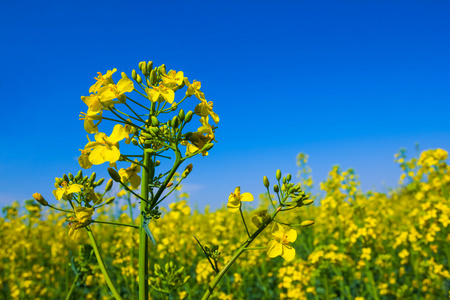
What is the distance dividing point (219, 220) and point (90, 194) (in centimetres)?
507

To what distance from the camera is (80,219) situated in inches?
55.4

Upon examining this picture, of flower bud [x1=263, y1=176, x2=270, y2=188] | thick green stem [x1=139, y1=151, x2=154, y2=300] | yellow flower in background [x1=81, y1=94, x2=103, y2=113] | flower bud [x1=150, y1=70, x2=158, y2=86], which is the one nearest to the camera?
thick green stem [x1=139, y1=151, x2=154, y2=300]

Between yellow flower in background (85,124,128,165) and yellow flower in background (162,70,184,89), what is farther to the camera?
yellow flower in background (162,70,184,89)

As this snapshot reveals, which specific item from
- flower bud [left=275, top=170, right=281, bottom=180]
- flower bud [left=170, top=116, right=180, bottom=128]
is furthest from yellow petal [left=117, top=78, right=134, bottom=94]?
flower bud [left=275, top=170, right=281, bottom=180]

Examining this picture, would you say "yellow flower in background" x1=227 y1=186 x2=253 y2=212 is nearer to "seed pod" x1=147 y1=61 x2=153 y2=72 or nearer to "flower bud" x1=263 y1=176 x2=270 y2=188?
"flower bud" x1=263 y1=176 x2=270 y2=188

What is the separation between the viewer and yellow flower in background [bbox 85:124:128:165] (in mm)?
1387

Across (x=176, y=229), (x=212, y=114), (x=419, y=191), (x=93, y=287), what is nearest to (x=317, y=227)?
(x=419, y=191)

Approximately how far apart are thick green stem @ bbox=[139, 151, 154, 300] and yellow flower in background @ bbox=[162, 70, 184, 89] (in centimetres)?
33

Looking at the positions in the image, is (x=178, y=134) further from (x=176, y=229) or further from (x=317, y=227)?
(x=317, y=227)

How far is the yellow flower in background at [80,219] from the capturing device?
141 cm

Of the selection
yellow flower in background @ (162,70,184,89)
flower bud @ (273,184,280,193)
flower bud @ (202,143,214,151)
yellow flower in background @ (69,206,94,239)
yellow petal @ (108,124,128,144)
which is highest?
yellow flower in background @ (162,70,184,89)

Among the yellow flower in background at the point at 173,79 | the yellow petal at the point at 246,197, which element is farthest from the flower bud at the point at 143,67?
the yellow petal at the point at 246,197

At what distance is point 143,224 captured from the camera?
4.27 ft

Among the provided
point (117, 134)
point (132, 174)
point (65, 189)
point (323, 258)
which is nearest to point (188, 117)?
point (117, 134)
